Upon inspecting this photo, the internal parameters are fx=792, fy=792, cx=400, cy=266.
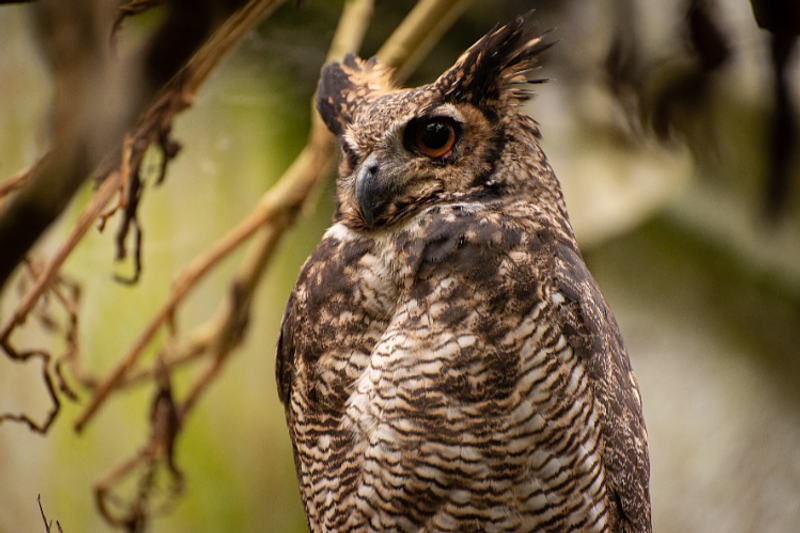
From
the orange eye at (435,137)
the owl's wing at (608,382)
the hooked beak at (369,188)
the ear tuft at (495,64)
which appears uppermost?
the ear tuft at (495,64)

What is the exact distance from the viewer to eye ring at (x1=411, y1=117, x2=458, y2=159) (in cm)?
130

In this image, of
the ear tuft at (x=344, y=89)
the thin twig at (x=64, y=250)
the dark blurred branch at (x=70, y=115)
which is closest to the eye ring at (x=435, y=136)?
the ear tuft at (x=344, y=89)

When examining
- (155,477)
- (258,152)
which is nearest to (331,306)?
(155,477)

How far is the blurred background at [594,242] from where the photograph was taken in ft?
3.08

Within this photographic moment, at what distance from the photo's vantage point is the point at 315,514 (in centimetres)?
145

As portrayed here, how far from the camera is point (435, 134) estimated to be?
1.31m

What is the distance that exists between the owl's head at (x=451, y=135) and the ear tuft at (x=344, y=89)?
8 cm

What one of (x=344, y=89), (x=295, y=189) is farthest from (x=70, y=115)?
(x=295, y=189)

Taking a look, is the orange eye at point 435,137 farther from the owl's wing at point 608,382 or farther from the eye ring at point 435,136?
the owl's wing at point 608,382

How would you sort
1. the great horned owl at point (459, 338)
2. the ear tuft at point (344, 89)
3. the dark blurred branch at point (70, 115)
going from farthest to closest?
the ear tuft at point (344, 89), the great horned owl at point (459, 338), the dark blurred branch at point (70, 115)

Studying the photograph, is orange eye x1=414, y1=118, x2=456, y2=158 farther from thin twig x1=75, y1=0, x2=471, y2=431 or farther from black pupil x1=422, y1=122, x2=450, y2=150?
thin twig x1=75, y1=0, x2=471, y2=431

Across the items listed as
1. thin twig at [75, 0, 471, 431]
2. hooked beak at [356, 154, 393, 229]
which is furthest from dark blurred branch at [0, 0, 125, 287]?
thin twig at [75, 0, 471, 431]

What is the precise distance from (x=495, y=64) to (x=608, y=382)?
573mm

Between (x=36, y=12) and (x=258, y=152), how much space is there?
2030 millimetres
